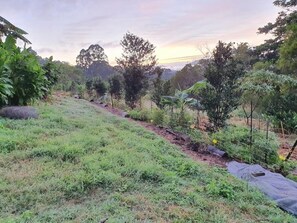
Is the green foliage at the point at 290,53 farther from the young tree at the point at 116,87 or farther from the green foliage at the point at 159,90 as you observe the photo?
the young tree at the point at 116,87

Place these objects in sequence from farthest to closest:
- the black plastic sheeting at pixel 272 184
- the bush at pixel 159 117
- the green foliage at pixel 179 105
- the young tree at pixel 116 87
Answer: the young tree at pixel 116 87 → the bush at pixel 159 117 → the green foliage at pixel 179 105 → the black plastic sheeting at pixel 272 184

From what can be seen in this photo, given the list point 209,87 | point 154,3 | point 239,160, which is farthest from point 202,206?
point 154,3

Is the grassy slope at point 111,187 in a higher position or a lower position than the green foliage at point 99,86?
→ lower

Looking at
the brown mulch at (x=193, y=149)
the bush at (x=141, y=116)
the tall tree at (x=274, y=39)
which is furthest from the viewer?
the tall tree at (x=274, y=39)

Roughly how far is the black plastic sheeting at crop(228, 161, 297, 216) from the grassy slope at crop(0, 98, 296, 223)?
8.1 inches

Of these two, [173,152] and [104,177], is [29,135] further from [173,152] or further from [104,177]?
[173,152]

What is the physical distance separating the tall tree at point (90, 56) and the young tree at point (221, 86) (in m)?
33.8

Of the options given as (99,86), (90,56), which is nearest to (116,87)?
(99,86)

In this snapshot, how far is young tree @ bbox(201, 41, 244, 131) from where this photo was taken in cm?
677

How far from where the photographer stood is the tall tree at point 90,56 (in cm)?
3925

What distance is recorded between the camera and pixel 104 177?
3.33 meters

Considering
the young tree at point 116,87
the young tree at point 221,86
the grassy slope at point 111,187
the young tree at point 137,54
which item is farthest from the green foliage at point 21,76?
the young tree at point 116,87

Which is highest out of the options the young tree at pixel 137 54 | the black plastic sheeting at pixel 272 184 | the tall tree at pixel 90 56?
the tall tree at pixel 90 56

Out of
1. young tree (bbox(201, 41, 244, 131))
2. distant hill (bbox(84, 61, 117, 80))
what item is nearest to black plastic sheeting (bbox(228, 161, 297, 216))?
young tree (bbox(201, 41, 244, 131))
